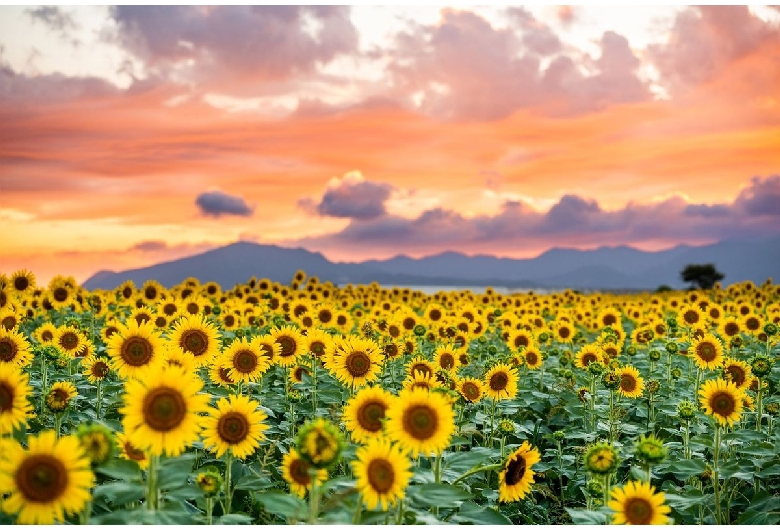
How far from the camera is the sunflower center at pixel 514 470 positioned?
4684 mm

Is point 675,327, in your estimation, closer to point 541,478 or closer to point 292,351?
point 541,478

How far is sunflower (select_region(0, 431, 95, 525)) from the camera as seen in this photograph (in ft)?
→ 10.7

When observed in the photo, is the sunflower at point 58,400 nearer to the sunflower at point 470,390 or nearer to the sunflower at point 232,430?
the sunflower at point 232,430

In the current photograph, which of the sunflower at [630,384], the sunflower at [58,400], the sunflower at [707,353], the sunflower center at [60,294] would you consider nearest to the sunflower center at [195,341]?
the sunflower at [58,400]

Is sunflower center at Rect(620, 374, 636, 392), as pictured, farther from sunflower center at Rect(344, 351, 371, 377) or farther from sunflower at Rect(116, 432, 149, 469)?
A: sunflower at Rect(116, 432, 149, 469)

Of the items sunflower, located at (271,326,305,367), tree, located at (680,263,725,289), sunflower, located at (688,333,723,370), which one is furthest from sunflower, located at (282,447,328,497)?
tree, located at (680,263,725,289)

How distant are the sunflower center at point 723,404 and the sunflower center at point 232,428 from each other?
409 centimetres

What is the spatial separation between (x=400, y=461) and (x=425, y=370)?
8.99 feet

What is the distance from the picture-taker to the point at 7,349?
261 inches

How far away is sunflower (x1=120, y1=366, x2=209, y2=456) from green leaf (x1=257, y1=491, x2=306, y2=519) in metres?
0.59

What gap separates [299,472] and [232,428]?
53cm

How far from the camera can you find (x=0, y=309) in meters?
9.32

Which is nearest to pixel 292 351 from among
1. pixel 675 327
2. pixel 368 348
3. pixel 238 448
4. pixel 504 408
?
pixel 368 348

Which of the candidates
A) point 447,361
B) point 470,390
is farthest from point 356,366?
point 447,361
